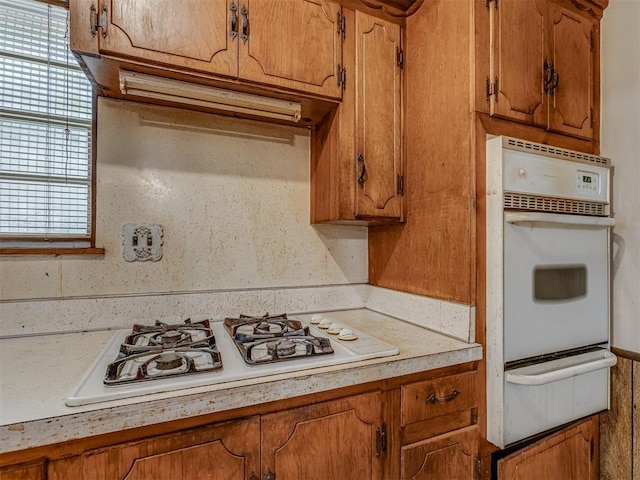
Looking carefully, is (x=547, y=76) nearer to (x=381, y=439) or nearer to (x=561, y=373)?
(x=561, y=373)

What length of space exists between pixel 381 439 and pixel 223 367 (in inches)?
21.6

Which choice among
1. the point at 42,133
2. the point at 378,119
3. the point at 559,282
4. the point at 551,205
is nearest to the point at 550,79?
the point at 551,205

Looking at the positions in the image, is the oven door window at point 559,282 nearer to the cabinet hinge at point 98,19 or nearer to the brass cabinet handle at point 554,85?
the brass cabinet handle at point 554,85

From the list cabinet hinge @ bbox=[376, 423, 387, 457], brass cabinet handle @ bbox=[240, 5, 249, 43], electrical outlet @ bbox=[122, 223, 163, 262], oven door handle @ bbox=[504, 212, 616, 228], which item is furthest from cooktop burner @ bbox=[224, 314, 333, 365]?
brass cabinet handle @ bbox=[240, 5, 249, 43]

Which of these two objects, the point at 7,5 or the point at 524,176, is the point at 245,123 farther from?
the point at 524,176

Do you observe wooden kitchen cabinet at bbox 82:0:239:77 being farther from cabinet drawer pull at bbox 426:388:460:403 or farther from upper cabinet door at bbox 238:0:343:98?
cabinet drawer pull at bbox 426:388:460:403

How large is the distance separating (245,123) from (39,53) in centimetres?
79

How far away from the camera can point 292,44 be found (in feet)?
4.24

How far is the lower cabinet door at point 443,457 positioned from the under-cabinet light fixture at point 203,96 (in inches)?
52.0

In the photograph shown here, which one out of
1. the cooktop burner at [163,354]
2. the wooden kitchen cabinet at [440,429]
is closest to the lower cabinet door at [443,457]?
the wooden kitchen cabinet at [440,429]

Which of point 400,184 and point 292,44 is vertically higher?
point 292,44

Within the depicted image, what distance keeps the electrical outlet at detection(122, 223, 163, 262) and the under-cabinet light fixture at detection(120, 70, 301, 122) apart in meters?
0.51

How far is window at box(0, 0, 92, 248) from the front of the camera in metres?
1.25

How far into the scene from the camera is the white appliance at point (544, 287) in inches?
47.4
